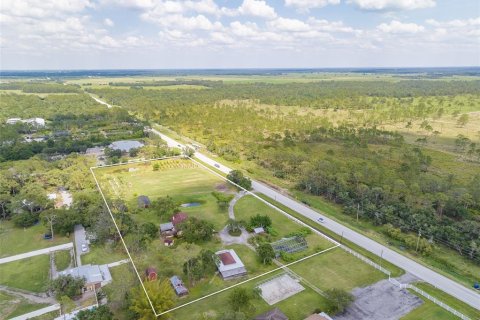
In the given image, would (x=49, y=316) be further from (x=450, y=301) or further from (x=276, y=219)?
A: (x=450, y=301)

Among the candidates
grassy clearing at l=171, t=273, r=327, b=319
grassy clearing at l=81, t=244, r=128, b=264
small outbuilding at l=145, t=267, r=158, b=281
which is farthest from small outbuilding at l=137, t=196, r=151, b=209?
grassy clearing at l=171, t=273, r=327, b=319

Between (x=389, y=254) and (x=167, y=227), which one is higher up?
(x=167, y=227)

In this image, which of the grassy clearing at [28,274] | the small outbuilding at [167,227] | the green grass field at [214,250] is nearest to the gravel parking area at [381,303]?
the green grass field at [214,250]

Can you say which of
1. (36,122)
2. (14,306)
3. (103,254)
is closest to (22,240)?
(103,254)

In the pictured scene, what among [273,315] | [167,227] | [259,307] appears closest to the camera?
[273,315]

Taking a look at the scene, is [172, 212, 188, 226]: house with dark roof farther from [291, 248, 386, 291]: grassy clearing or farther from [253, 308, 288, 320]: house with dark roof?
[253, 308, 288, 320]: house with dark roof
